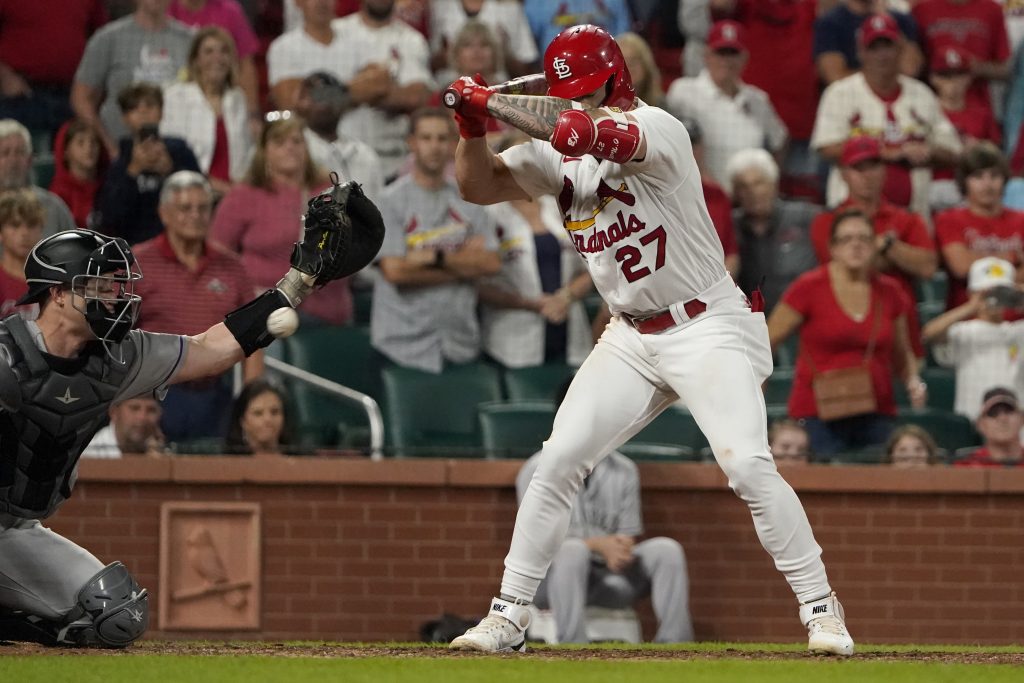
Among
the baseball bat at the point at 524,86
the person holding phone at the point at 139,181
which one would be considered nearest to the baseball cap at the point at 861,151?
the person holding phone at the point at 139,181

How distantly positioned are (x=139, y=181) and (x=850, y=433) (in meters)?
3.64

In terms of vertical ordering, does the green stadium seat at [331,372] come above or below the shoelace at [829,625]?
above

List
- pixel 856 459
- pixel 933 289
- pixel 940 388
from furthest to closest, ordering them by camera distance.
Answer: pixel 933 289
pixel 940 388
pixel 856 459

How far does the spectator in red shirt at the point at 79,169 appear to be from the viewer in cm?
831

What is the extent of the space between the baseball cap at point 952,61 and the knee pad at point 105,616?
627 centimetres

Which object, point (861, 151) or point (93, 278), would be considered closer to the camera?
point (93, 278)

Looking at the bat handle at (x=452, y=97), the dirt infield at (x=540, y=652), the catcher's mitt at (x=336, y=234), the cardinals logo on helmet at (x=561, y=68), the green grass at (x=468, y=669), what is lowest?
the dirt infield at (x=540, y=652)

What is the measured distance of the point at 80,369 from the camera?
4828 millimetres

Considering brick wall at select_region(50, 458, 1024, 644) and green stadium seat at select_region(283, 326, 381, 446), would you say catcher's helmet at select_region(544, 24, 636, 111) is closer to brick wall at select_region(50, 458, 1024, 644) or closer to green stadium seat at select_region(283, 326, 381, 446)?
brick wall at select_region(50, 458, 1024, 644)

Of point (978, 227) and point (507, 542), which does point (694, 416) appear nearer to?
point (507, 542)

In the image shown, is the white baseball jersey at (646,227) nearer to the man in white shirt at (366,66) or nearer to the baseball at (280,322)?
the baseball at (280,322)

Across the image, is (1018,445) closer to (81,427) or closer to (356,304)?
(356,304)

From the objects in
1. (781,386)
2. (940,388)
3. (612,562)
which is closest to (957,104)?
(940,388)

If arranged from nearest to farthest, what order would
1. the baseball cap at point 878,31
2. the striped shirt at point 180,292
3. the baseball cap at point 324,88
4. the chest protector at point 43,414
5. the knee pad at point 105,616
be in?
1. the chest protector at point 43,414
2. the knee pad at point 105,616
3. the striped shirt at point 180,292
4. the baseball cap at point 324,88
5. the baseball cap at point 878,31
